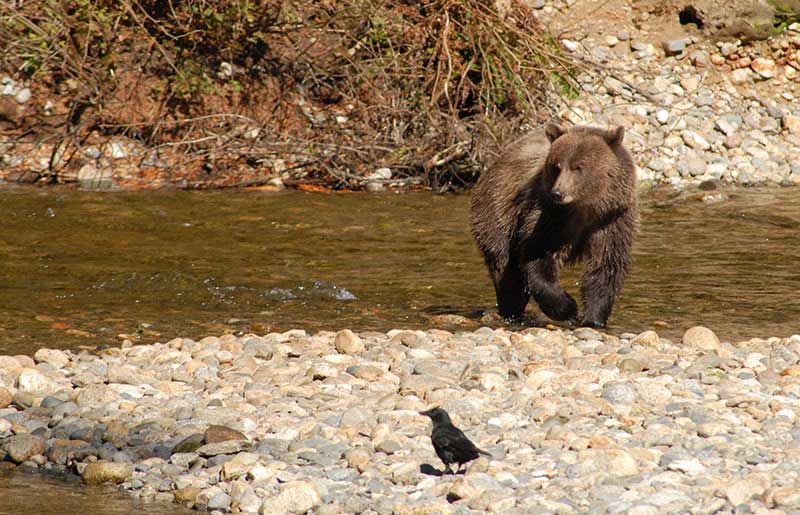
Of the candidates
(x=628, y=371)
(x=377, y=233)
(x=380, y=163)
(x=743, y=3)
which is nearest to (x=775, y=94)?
(x=743, y=3)

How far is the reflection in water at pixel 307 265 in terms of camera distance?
8.22 metres

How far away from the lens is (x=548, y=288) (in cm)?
808

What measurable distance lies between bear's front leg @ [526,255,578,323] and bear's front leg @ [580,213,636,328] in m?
0.14

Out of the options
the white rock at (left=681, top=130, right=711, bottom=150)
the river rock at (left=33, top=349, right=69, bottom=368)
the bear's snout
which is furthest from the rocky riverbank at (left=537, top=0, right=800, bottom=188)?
the river rock at (left=33, top=349, right=69, bottom=368)

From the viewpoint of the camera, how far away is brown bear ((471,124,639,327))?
A: 7.77m

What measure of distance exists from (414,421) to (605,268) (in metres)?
2.97

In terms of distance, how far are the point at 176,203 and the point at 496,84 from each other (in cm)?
379

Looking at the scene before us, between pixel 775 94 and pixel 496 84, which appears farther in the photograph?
pixel 775 94

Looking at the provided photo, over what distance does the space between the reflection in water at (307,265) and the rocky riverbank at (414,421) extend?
3.50 ft

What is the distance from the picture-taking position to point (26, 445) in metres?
5.48

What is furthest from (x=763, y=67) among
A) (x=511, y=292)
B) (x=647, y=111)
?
(x=511, y=292)

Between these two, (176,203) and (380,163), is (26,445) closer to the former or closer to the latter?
(176,203)

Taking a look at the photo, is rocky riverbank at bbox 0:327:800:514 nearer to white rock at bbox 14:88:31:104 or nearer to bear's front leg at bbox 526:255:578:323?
bear's front leg at bbox 526:255:578:323

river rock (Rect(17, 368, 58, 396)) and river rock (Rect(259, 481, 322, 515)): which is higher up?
river rock (Rect(259, 481, 322, 515))
